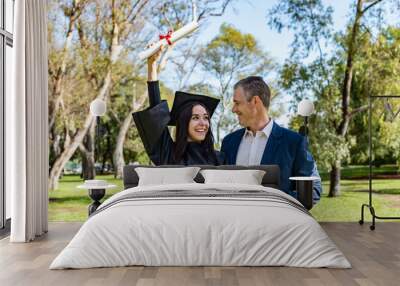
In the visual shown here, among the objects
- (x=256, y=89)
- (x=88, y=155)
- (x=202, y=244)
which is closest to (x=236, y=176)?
(x=256, y=89)

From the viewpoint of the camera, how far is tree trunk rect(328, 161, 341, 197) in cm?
791

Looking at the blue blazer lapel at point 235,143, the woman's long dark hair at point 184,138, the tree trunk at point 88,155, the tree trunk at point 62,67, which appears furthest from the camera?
the tree trunk at point 88,155

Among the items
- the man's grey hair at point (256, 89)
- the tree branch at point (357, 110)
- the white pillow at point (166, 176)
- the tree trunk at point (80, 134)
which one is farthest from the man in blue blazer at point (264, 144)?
the tree trunk at point (80, 134)

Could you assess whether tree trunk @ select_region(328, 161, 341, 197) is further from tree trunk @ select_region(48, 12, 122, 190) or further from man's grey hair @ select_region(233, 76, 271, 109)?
tree trunk @ select_region(48, 12, 122, 190)

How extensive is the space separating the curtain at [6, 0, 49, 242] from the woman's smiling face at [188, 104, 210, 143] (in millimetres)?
1555

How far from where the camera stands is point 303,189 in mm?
6207

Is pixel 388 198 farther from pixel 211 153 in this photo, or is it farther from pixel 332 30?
pixel 211 153

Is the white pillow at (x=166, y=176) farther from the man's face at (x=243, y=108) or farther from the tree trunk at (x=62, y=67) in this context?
the tree trunk at (x=62, y=67)

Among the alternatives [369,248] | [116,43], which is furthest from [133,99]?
[369,248]

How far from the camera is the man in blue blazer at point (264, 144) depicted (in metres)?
6.41

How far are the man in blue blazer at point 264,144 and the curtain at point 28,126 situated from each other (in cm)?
209

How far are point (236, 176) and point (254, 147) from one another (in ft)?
2.46

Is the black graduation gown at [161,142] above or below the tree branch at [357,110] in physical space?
below

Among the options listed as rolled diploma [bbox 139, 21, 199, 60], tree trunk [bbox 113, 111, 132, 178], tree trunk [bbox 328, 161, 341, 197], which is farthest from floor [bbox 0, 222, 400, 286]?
tree trunk [bbox 113, 111, 132, 178]
